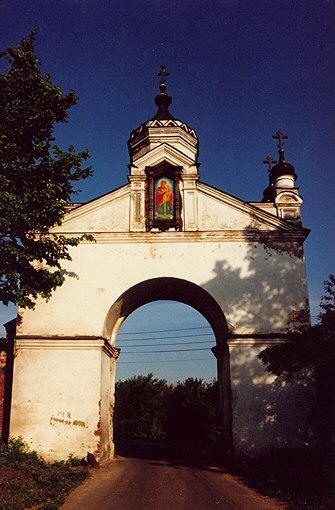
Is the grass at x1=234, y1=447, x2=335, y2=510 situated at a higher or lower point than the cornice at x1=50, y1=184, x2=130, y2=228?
lower

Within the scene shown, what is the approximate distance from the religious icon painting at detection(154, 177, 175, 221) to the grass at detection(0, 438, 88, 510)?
8468 millimetres

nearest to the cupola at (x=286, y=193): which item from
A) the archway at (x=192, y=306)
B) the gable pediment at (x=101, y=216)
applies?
the archway at (x=192, y=306)

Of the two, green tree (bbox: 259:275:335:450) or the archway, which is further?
the archway

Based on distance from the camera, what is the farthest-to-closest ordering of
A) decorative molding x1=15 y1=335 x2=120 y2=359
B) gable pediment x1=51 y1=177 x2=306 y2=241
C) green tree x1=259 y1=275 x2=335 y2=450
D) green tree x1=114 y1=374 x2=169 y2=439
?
green tree x1=114 y1=374 x2=169 y2=439, gable pediment x1=51 y1=177 x2=306 y2=241, decorative molding x1=15 y1=335 x2=120 y2=359, green tree x1=259 y1=275 x2=335 y2=450

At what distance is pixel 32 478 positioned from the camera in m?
11.5

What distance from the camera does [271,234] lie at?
16.5m

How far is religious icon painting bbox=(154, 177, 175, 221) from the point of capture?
669 inches

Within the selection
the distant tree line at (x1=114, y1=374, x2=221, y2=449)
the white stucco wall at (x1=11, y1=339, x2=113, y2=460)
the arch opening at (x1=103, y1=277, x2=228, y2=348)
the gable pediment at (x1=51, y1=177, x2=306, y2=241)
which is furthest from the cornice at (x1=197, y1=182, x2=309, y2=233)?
the distant tree line at (x1=114, y1=374, x2=221, y2=449)

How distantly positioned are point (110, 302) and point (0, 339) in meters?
3.97

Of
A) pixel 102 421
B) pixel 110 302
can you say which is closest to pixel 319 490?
pixel 102 421

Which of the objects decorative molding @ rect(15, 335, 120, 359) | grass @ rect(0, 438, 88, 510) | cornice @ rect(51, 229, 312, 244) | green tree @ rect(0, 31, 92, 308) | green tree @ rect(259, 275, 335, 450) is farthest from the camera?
cornice @ rect(51, 229, 312, 244)

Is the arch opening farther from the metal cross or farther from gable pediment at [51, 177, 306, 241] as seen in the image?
the metal cross

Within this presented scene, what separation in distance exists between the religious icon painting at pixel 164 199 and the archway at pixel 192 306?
2325 mm

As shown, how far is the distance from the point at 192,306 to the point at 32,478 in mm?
9459
